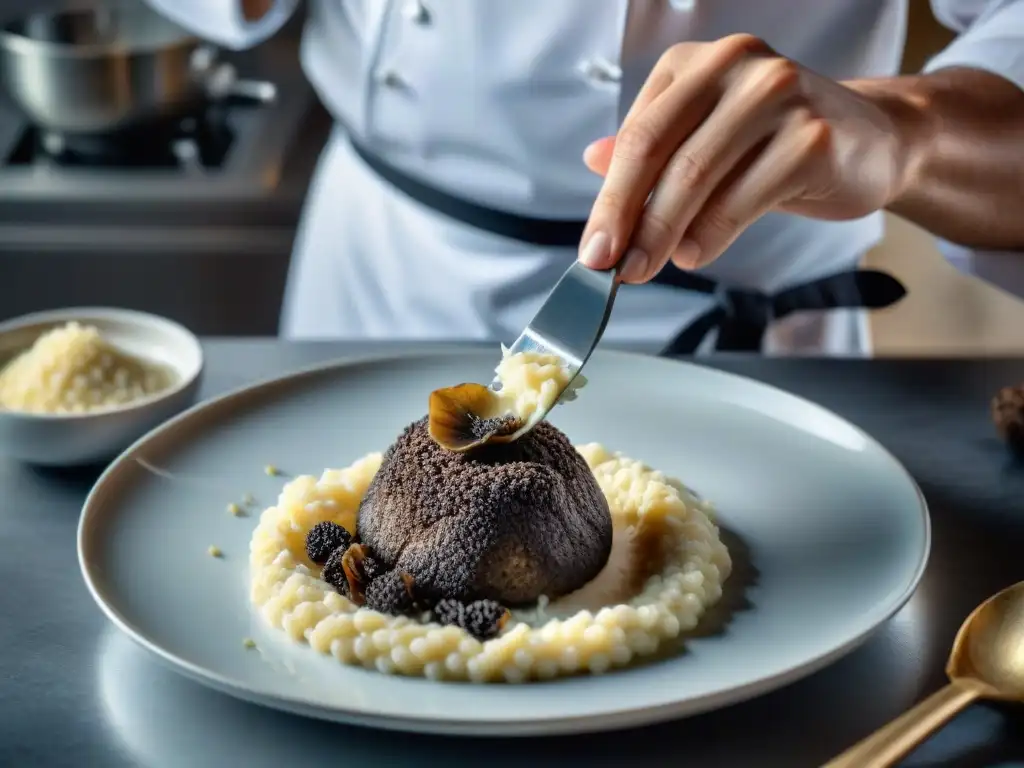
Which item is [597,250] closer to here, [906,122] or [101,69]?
[906,122]

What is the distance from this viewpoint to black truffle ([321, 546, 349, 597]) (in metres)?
Result: 1.07

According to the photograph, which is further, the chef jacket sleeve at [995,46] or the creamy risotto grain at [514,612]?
the chef jacket sleeve at [995,46]

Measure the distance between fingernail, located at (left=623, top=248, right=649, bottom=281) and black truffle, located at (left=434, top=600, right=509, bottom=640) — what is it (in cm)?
30

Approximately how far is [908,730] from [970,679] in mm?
105

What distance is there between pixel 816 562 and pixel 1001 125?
0.66 m

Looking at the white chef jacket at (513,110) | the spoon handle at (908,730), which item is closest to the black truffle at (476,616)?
the spoon handle at (908,730)

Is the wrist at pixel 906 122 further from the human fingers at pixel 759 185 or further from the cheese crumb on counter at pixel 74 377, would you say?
the cheese crumb on counter at pixel 74 377

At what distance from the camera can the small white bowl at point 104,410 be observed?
4.06 ft

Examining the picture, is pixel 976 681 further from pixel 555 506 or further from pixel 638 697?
pixel 555 506

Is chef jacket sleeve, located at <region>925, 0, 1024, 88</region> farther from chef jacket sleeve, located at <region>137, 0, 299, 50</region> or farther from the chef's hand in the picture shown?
chef jacket sleeve, located at <region>137, 0, 299, 50</region>

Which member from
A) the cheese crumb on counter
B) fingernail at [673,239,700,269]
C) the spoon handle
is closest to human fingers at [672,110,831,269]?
fingernail at [673,239,700,269]

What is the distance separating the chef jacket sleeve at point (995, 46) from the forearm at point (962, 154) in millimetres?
18

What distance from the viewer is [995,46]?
1.49m

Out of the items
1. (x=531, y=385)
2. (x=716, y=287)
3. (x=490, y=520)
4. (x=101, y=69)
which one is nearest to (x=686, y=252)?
(x=531, y=385)
